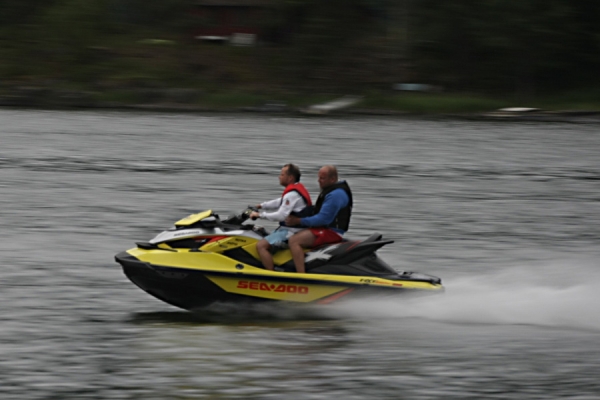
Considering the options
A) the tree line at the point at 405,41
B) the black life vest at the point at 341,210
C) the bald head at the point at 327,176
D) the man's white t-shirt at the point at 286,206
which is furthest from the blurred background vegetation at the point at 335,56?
the man's white t-shirt at the point at 286,206

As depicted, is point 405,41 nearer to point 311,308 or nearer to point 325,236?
point 325,236

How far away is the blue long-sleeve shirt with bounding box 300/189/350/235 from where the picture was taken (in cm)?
1054

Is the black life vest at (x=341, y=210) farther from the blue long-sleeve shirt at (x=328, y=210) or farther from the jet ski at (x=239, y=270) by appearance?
the jet ski at (x=239, y=270)

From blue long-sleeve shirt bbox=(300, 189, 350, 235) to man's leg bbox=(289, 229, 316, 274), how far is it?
123 millimetres

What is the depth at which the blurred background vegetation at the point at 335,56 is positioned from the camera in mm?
52500

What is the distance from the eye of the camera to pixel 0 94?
51719mm

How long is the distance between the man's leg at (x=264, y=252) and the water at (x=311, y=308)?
0.63 meters

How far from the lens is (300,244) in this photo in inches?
417

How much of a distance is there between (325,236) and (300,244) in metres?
0.34

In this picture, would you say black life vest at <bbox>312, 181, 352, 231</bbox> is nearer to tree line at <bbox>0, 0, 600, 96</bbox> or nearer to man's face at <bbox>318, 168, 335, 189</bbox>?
man's face at <bbox>318, 168, 335, 189</bbox>

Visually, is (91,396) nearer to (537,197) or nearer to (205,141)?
(537,197)

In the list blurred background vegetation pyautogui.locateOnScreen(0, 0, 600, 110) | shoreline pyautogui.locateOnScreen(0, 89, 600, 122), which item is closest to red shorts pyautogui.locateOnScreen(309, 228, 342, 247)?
shoreline pyautogui.locateOnScreen(0, 89, 600, 122)

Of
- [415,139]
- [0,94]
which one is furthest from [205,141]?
[0,94]

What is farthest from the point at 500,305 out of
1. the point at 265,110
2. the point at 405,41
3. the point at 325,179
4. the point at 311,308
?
the point at 405,41
